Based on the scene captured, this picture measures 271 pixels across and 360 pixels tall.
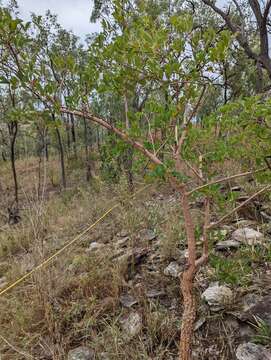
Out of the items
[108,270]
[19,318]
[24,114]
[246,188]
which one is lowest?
[19,318]

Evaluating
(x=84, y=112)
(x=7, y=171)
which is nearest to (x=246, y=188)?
(x=84, y=112)

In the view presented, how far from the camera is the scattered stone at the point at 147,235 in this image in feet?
8.87

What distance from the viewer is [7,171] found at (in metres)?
11.1

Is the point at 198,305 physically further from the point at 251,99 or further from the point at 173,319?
the point at 251,99

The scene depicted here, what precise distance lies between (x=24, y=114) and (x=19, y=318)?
55.5 inches

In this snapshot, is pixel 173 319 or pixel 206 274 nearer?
pixel 173 319

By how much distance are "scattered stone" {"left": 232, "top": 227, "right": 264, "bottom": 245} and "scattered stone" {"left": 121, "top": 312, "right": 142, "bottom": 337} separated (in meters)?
0.99

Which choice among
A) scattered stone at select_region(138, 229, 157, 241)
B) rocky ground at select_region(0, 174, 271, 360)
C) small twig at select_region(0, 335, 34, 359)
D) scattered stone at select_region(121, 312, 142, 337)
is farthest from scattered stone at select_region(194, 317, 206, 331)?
scattered stone at select_region(138, 229, 157, 241)

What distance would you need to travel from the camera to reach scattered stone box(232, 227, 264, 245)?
83.6 inches

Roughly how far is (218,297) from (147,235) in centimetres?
120

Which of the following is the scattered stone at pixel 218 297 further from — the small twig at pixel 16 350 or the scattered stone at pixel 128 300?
the small twig at pixel 16 350

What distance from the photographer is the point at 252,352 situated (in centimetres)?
132

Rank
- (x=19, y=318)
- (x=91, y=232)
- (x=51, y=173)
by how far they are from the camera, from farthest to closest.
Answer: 1. (x=51, y=173)
2. (x=91, y=232)
3. (x=19, y=318)

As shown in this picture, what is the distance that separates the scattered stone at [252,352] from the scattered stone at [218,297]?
0.26 metres
